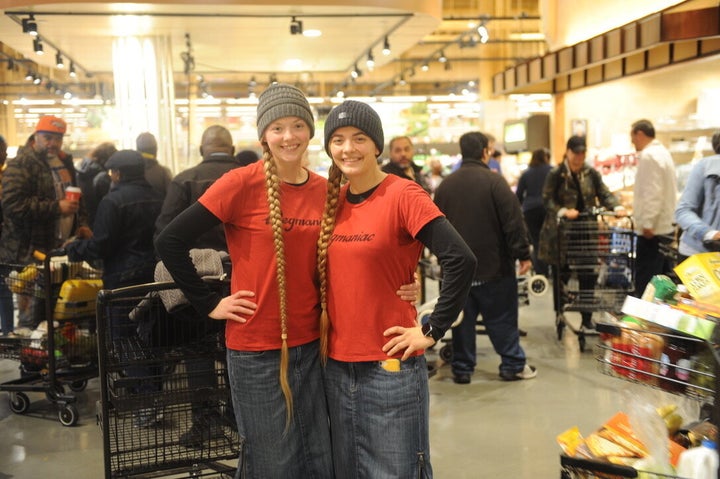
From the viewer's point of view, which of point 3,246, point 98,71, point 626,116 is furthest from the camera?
point 98,71

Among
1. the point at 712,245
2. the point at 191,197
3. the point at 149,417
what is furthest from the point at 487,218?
the point at 149,417

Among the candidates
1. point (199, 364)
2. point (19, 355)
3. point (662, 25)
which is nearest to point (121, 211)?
point (19, 355)

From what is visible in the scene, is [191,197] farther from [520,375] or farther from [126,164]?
[520,375]

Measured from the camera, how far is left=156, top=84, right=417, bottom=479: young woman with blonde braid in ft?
8.23

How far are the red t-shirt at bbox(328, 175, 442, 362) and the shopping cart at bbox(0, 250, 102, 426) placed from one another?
3133mm

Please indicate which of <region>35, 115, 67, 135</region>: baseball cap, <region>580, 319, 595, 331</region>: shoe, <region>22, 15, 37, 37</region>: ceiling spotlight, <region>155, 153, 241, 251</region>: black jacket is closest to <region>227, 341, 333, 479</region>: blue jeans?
<region>155, 153, 241, 251</region>: black jacket

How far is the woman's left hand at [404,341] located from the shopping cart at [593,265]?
4.50m

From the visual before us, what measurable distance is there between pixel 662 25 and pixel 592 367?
3.80 meters

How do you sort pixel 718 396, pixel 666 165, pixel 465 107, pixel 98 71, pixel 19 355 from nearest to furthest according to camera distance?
pixel 718 396
pixel 19 355
pixel 666 165
pixel 98 71
pixel 465 107

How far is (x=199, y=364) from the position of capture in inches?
132

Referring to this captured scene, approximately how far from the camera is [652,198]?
6.65m

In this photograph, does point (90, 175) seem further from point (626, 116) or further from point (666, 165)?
point (626, 116)

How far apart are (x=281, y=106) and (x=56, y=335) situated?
331 cm

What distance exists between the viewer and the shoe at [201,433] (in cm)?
328
